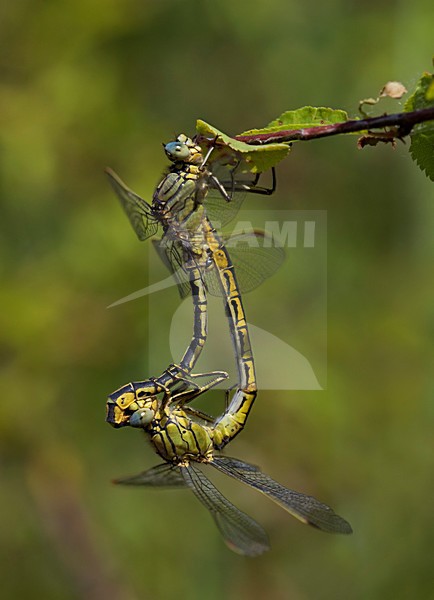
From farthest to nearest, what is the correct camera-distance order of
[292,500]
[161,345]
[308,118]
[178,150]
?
[161,345] → [292,500] → [178,150] → [308,118]

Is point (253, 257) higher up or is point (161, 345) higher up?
point (253, 257)

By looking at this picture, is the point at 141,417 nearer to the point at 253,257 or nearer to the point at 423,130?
the point at 253,257

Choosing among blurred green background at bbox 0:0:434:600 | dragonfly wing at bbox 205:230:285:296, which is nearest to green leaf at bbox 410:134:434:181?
dragonfly wing at bbox 205:230:285:296

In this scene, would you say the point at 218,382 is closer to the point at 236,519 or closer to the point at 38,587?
the point at 236,519

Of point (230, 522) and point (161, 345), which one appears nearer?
point (230, 522)

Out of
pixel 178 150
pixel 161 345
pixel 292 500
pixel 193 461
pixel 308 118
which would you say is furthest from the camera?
pixel 161 345

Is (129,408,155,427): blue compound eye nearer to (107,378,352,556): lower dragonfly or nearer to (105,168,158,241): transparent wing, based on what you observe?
(107,378,352,556): lower dragonfly

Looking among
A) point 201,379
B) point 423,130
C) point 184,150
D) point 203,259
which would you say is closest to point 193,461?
point 201,379

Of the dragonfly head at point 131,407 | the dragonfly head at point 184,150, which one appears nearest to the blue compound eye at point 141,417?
the dragonfly head at point 131,407
